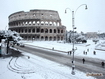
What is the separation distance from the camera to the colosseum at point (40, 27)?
154 feet

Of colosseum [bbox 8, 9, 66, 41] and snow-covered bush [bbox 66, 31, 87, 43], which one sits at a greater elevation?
colosseum [bbox 8, 9, 66, 41]

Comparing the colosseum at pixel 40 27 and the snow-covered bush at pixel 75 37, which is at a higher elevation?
the colosseum at pixel 40 27

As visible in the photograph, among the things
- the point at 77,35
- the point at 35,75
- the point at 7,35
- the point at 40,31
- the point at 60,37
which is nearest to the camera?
the point at 35,75

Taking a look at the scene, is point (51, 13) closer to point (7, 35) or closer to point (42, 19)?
point (42, 19)

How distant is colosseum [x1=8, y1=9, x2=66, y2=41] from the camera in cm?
4703

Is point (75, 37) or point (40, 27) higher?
point (40, 27)

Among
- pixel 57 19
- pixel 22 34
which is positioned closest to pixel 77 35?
pixel 57 19

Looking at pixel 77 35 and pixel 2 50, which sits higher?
pixel 77 35

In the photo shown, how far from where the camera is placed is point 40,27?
46.2 m

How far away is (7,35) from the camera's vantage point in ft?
59.3

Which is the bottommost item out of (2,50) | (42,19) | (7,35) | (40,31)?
(2,50)

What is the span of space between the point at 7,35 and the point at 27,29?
101ft

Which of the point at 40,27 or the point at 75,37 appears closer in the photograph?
the point at 75,37

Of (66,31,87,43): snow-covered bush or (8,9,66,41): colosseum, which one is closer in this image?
(66,31,87,43): snow-covered bush
